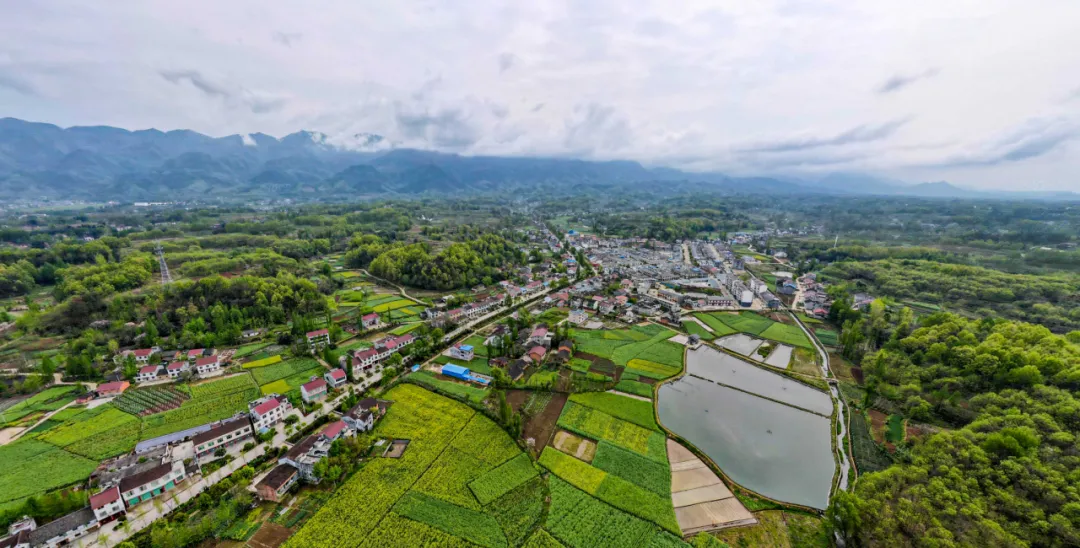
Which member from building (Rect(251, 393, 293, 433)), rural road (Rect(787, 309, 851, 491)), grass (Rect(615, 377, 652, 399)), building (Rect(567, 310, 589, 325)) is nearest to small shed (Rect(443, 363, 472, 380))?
building (Rect(251, 393, 293, 433))

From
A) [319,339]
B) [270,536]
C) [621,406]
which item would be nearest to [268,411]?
[270,536]

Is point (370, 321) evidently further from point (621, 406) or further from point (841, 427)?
point (841, 427)

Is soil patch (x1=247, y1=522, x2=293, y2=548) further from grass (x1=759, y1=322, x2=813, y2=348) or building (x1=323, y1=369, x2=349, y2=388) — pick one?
grass (x1=759, y1=322, x2=813, y2=348)

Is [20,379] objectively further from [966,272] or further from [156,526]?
[966,272]

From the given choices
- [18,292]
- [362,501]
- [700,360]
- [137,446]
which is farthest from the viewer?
[18,292]

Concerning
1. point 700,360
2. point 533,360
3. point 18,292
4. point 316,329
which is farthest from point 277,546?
point 18,292

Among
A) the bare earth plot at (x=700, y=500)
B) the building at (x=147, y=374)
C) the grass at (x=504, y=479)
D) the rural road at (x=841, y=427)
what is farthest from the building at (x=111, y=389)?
the rural road at (x=841, y=427)

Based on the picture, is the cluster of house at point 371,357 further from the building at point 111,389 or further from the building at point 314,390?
the building at point 111,389
